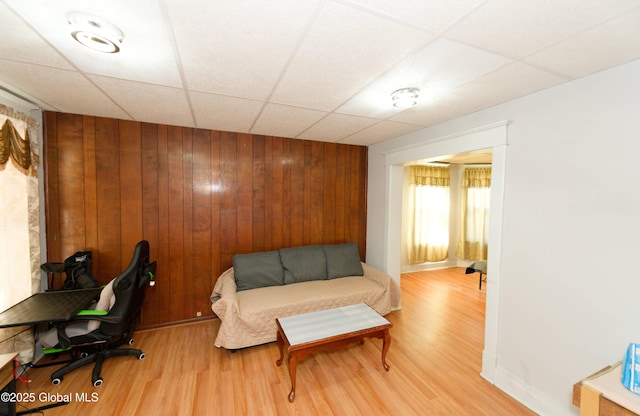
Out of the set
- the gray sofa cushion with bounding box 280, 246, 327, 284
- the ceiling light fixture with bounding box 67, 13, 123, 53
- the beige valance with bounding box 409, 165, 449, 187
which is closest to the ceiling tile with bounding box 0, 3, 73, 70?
the ceiling light fixture with bounding box 67, 13, 123, 53

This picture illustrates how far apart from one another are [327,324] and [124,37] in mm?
2468

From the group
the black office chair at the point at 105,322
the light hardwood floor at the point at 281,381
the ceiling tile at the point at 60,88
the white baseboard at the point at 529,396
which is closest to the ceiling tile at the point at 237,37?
the ceiling tile at the point at 60,88

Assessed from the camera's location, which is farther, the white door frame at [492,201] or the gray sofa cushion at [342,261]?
the gray sofa cushion at [342,261]

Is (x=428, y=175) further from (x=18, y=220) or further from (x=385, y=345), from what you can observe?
(x=18, y=220)

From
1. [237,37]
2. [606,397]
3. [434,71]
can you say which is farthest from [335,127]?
[606,397]

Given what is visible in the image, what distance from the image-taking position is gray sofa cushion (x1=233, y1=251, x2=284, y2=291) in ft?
10.0

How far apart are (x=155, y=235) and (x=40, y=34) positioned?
2.20m

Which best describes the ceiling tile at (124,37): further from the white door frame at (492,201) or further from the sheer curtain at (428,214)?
the sheer curtain at (428,214)

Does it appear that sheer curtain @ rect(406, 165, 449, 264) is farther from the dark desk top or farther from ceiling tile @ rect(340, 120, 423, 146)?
the dark desk top

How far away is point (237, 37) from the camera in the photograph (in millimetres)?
1287

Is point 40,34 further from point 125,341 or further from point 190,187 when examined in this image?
point 125,341

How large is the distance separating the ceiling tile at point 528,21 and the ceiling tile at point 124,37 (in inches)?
56.7

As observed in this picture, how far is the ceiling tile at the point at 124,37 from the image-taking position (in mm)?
1083

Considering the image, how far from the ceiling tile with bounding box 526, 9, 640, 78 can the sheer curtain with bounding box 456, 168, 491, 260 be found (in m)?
4.38
